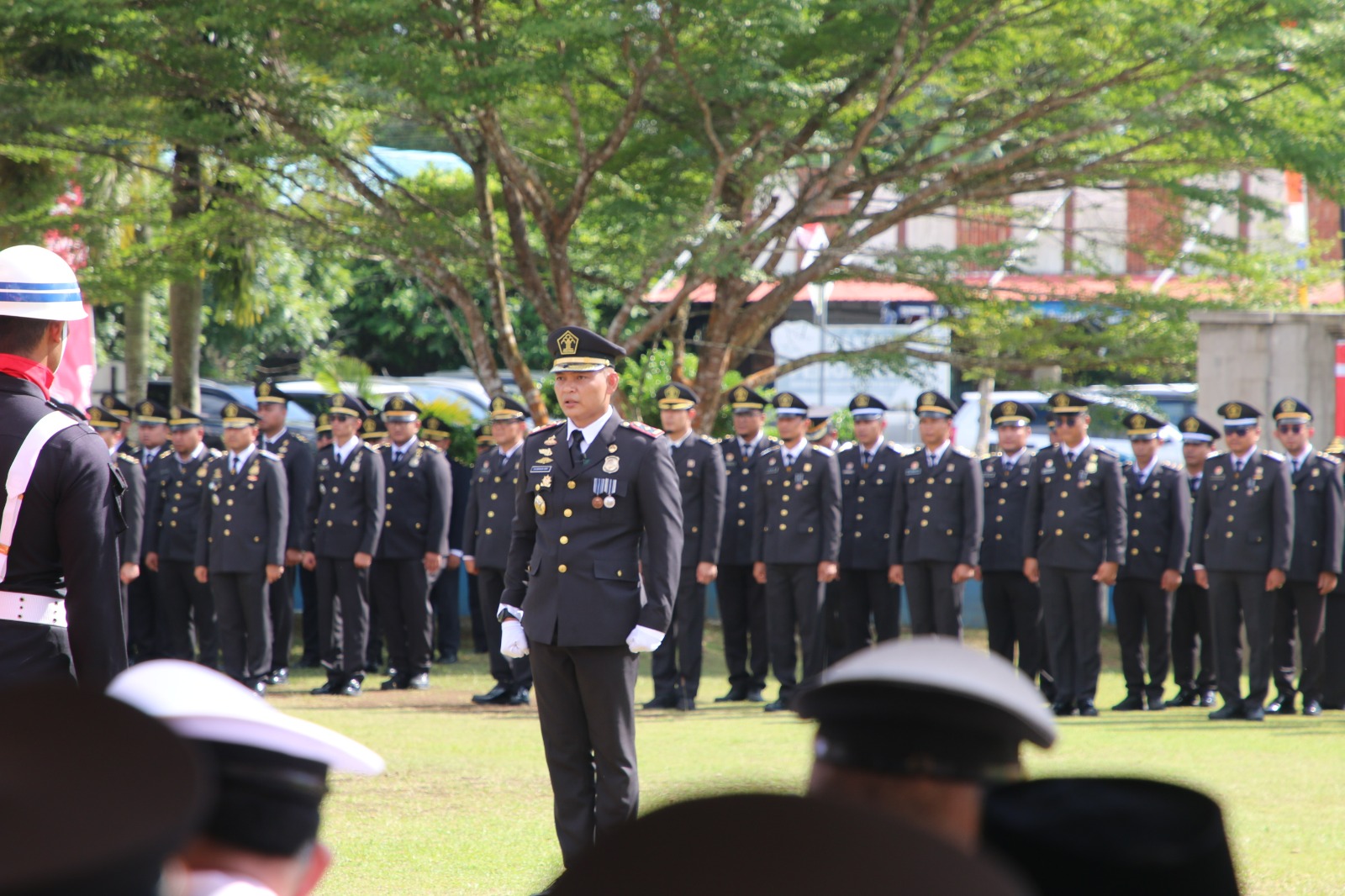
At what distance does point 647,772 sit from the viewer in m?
7.45

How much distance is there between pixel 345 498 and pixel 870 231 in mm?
5727

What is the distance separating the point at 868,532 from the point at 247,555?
499 centimetres

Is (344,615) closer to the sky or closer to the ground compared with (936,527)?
closer to the ground

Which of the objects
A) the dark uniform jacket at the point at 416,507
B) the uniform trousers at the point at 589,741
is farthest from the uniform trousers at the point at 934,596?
the uniform trousers at the point at 589,741

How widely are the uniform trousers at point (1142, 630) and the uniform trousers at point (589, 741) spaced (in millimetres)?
6852

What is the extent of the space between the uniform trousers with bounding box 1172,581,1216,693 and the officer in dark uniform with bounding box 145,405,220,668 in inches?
316

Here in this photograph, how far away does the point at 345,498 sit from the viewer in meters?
11.7

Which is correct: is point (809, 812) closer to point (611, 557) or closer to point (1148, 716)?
point (611, 557)

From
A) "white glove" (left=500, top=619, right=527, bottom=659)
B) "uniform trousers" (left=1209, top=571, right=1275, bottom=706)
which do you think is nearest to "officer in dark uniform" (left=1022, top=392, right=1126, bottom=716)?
"uniform trousers" (left=1209, top=571, right=1275, bottom=706)

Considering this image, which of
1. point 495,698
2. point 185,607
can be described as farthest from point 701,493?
point 185,607

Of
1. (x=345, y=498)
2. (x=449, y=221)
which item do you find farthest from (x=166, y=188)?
→ (x=345, y=498)

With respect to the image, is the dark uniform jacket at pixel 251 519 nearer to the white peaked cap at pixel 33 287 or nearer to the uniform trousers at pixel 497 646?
the uniform trousers at pixel 497 646

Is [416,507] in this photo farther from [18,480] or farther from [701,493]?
[18,480]

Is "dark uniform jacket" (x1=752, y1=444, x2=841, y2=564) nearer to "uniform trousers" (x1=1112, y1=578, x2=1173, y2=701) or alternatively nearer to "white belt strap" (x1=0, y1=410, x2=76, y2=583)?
"uniform trousers" (x1=1112, y1=578, x2=1173, y2=701)
